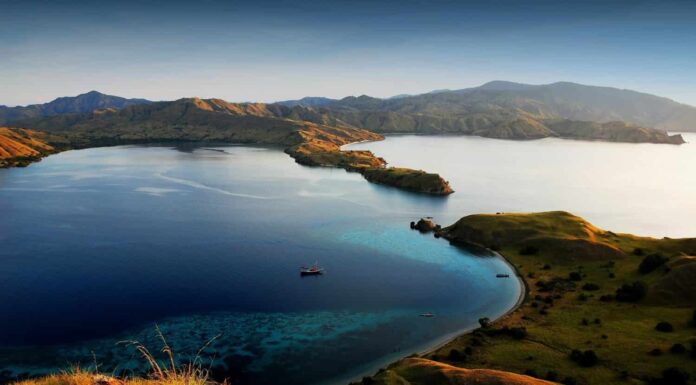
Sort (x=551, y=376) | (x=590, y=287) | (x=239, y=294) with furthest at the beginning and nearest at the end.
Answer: (x=239, y=294) → (x=590, y=287) → (x=551, y=376)

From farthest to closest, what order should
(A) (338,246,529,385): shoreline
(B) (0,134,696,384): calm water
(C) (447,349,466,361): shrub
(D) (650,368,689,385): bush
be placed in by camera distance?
(B) (0,134,696,384): calm water, (C) (447,349,466,361): shrub, (A) (338,246,529,385): shoreline, (D) (650,368,689,385): bush

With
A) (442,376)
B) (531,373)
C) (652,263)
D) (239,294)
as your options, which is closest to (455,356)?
(531,373)

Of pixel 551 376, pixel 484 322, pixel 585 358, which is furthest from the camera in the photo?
pixel 484 322

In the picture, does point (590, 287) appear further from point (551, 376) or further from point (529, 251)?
point (551, 376)

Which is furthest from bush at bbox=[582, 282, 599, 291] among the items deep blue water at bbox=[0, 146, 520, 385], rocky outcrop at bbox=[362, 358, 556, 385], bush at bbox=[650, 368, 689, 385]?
rocky outcrop at bbox=[362, 358, 556, 385]

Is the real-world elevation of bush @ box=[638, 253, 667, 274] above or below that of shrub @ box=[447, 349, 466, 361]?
above

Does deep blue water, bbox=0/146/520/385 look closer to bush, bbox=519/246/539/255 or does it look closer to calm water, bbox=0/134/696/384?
calm water, bbox=0/134/696/384
